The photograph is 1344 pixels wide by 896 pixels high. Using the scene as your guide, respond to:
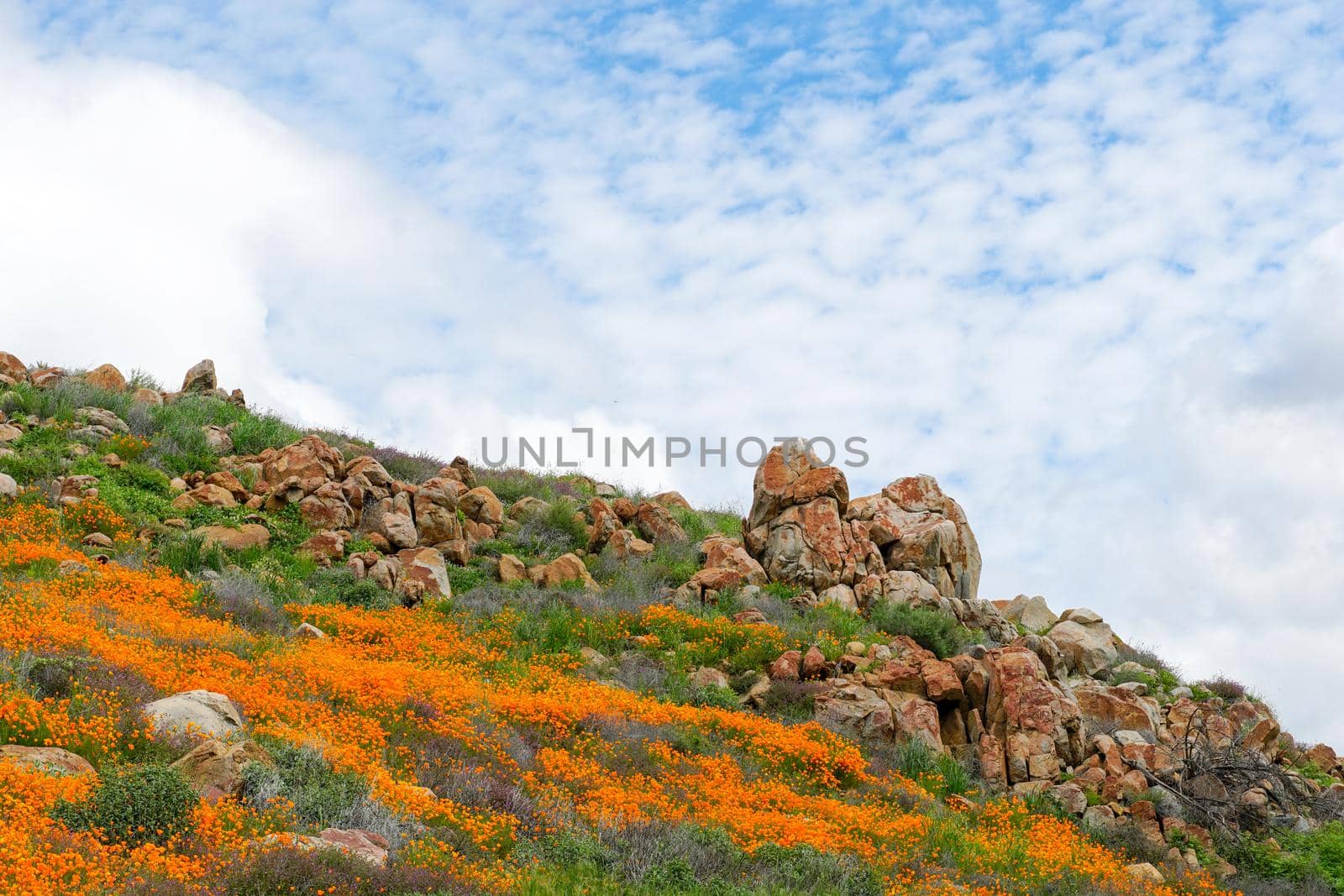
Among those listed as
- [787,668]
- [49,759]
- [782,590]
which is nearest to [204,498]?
[782,590]

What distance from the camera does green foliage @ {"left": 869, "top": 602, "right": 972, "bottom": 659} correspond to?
19.5 metres

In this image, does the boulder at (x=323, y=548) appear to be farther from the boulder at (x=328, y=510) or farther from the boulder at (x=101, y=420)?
the boulder at (x=101, y=420)

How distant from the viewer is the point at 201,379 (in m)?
29.6

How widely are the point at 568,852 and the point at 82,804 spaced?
4.08 metres

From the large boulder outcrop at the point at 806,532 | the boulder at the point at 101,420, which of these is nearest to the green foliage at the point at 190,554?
the boulder at the point at 101,420

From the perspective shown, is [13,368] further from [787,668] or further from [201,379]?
[787,668]

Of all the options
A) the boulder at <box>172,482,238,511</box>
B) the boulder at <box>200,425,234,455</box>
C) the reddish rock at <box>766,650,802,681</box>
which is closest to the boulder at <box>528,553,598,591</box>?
the reddish rock at <box>766,650,802,681</box>

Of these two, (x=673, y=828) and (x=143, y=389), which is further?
(x=143, y=389)

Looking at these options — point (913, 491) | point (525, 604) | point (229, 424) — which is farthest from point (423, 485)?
point (913, 491)

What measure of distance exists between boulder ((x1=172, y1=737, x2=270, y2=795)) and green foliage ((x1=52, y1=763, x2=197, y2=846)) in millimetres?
430

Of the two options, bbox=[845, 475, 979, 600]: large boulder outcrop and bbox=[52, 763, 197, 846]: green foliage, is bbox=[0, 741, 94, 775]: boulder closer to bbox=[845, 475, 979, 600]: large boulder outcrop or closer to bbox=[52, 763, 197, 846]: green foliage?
bbox=[52, 763, 197, 846]: green foliage

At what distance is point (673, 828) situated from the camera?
10.7 meters

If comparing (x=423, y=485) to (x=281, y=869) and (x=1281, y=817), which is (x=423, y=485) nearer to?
(x=281, y=869)

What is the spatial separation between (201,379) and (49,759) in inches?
884
